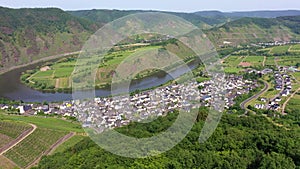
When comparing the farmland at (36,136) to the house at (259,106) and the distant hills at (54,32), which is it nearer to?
the house at (259,106)

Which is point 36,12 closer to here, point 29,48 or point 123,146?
point 29,48

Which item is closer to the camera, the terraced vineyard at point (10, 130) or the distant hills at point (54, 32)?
the terraced vineyard at point (10, 130)

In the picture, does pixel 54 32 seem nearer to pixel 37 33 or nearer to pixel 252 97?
pixel 37 33

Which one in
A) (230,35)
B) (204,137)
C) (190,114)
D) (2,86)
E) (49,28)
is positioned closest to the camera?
(204,137)

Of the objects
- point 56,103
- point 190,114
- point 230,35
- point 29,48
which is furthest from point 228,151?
point 230,35

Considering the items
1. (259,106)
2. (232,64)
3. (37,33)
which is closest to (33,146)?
(259,106)

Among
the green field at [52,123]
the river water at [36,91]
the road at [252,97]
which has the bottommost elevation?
the river water at [36,91]

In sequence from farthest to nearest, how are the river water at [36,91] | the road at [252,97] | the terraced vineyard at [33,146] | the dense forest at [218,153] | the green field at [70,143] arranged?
1. the river water at [36,91]
2. the road at [252,97]
3. the green field at [70,143]
4. the terraced vineyard at [33,146]
5. the dense forest at [218,153]

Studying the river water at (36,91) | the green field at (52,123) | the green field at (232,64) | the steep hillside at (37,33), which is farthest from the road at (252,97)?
the steep hillside at (37,33)
